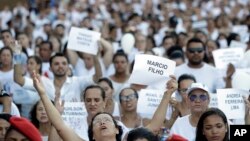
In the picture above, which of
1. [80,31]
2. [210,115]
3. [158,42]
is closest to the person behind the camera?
[210,115]

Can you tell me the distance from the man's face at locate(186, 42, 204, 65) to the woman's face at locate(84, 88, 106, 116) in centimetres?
267

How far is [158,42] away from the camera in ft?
62.1

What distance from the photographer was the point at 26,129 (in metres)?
6.19

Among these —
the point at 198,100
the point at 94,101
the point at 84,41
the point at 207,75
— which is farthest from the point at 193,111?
the point at 84,41

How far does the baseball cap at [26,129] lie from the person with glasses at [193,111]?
2794 mm

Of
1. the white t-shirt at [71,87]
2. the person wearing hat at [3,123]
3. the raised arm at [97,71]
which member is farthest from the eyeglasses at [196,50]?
the person wearing hat at [3,123]

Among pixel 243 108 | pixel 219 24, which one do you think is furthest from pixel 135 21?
pixel 243 108

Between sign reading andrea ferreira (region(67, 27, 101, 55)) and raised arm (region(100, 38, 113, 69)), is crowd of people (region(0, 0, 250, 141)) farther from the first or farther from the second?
sign reading andrea ferreira (region(67, 27, 101, 55))

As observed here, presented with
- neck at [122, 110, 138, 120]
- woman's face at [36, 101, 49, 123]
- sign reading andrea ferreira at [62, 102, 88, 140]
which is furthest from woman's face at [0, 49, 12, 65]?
neck at [122, 110, 138, 120]

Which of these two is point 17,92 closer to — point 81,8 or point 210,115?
point 210,115

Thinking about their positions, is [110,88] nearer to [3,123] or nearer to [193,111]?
[193,111]

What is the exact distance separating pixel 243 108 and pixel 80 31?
3.66 meters

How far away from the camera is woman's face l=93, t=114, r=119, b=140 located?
25.3 ft

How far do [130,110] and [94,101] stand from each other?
795mm
